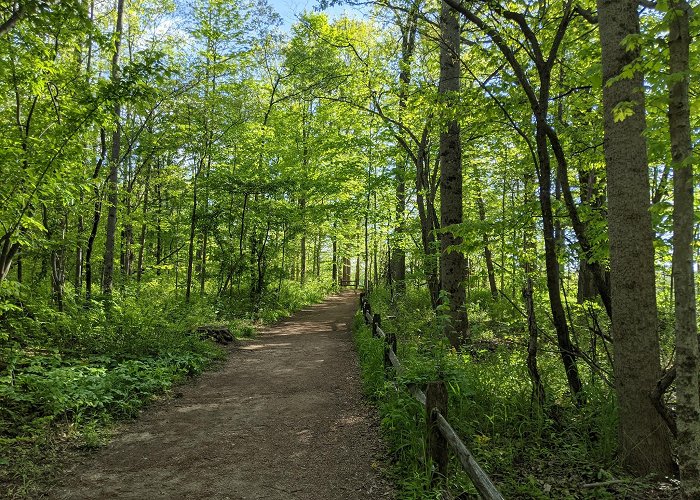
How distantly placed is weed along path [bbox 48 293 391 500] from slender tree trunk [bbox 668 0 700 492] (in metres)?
2.67

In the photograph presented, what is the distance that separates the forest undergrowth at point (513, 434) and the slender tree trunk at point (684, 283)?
1.09 metres

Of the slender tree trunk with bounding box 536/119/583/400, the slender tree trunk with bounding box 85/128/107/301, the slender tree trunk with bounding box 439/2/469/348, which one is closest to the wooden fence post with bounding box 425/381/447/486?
the slender tree trunk with bounding box 536/119/583/400

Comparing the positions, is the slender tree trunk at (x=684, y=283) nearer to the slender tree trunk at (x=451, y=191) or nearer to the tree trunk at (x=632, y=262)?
the tree trunk at (x=632, y=262)

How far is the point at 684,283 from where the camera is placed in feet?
8.66

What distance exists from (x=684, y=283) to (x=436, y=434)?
2.61 metres

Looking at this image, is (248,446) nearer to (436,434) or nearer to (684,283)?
(436,434)

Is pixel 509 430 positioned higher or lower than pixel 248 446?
higher

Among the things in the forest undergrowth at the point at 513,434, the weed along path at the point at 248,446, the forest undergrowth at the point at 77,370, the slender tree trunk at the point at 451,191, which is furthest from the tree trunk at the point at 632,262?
the forest undergrowth at the point at 77,370

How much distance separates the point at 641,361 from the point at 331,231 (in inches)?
823

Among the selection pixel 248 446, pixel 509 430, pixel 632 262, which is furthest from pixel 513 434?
pixel 248 446

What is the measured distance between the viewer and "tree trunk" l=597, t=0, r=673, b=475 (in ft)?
12.4

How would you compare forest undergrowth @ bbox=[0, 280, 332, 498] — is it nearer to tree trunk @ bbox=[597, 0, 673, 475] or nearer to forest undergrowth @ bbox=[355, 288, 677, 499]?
forest undergrowth @ bbox=[355, 288, 677, 499]

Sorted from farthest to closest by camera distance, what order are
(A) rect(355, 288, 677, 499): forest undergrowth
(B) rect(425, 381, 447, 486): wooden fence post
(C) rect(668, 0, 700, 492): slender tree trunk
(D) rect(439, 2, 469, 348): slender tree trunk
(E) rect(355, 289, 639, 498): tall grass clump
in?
(D) rect(439, 2, 469, 348): slender tree trunk < (B) rect(425, 381, 447, 486): wooden fence post < (E) rect(355, 289, 639, 498): tall grass clump < (A) rect(355, 288, 677, 499): forest undergrowth < (C) rect(668, 0, 700, 492): slender tree trunk

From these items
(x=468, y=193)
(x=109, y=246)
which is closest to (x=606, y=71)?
(x=109, y=246)
